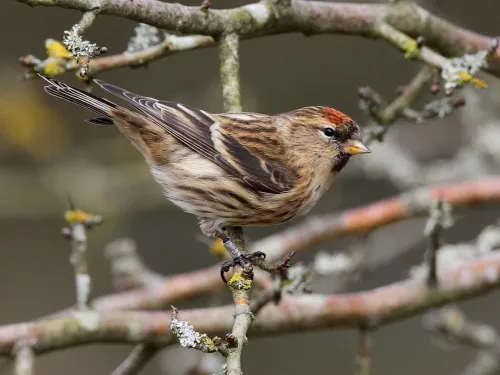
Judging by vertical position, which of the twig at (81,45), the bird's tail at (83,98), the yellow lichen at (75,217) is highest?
the bird's tail at (83,98)

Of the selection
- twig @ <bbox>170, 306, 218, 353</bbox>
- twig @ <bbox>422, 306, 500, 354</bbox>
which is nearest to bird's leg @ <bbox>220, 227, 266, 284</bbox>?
twig @ <bbox>170, 306, 218, 353</bbox>

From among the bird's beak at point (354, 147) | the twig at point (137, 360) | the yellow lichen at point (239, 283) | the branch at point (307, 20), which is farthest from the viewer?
the bird's beak at point (354, 147)

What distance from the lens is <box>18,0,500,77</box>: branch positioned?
104 inches

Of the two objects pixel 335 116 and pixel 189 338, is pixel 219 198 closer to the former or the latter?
pixel 335 116

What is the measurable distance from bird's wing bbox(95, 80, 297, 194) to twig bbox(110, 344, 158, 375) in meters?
0.74

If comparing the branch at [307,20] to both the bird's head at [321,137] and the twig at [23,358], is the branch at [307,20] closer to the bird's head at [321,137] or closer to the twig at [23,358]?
the bird's head at [321,137]

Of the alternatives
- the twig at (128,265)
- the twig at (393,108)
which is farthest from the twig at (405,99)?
the twig at (128,265)

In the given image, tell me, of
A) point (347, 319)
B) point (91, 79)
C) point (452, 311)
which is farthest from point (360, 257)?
point (91, 79)

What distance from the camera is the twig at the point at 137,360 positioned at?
308cm

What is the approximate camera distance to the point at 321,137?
3475 mm

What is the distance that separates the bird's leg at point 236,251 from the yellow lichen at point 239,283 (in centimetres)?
6

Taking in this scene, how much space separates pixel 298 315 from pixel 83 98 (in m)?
1.23

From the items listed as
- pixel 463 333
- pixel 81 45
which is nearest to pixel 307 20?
pixel 81 45

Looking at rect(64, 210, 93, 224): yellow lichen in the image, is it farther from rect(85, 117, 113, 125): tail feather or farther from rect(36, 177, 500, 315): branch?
rect(36, 177, 500, 315): branch
